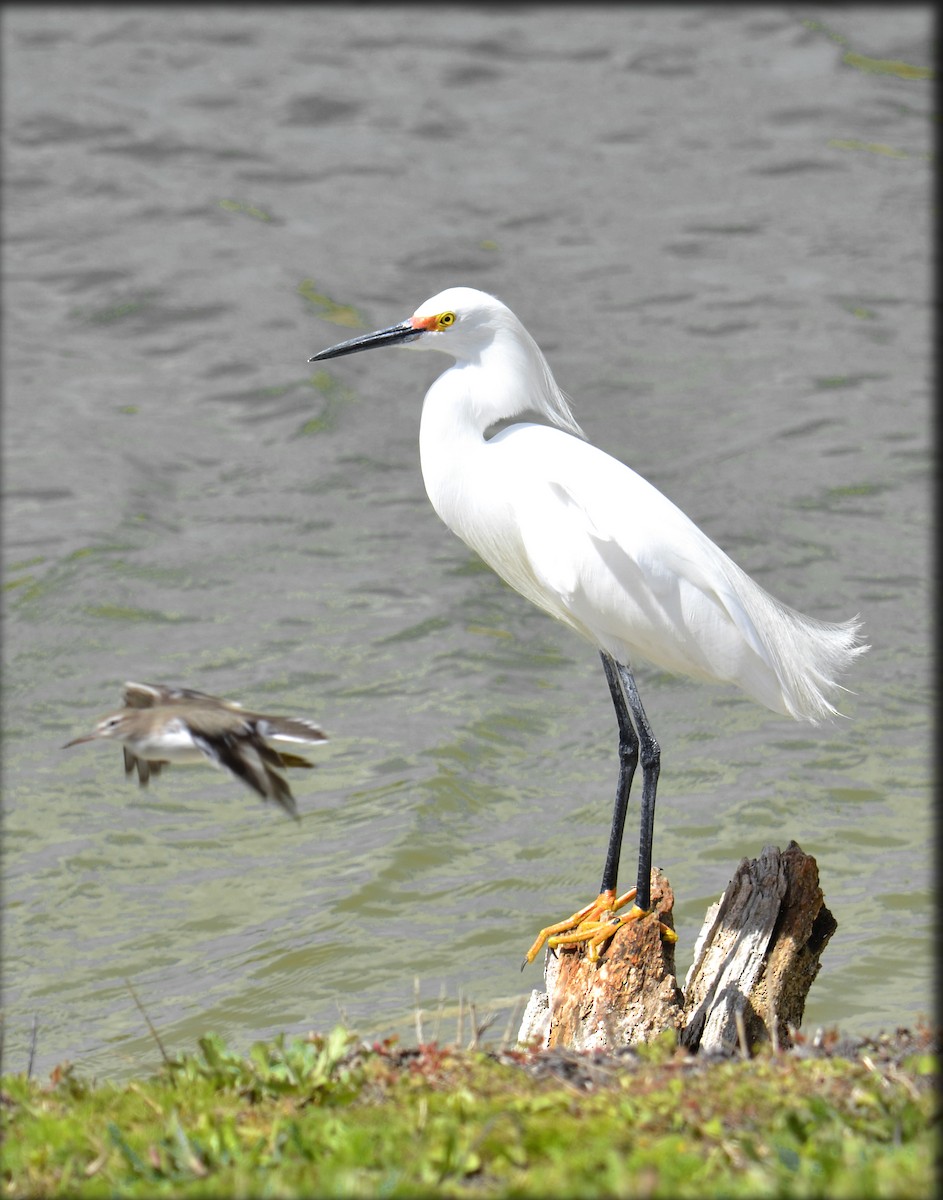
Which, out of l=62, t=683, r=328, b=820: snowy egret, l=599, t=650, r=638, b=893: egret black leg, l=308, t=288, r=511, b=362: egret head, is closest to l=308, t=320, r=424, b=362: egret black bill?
Result: l=308, t=288, r=511, b=362: egret head

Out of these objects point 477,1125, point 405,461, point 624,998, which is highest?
point 477,1125

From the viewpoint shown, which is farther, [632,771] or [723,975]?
[632,771]

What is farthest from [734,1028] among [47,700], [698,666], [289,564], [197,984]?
[289,564]

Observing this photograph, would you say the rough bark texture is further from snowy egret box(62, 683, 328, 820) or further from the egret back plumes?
snowy egret box(62, 683, 328, 820)

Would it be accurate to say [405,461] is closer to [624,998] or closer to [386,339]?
[386,339]

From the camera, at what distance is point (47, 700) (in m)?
10.2

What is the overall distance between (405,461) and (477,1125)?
30.2 feet

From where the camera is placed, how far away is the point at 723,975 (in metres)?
5.21

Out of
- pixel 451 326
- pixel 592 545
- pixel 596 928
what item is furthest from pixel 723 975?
pixel 451 326

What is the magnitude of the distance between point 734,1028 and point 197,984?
3.30m

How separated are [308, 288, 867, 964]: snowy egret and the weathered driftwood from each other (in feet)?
1.13

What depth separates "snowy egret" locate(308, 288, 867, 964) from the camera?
19.1 feet

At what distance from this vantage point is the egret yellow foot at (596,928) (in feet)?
17.7

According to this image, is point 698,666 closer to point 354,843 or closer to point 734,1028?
point 734,1028
